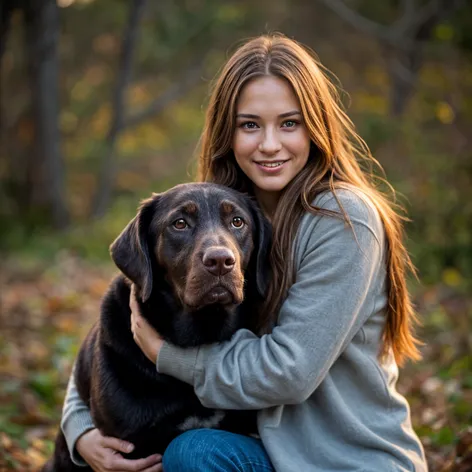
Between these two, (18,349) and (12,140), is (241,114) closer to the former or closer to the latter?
(18,349)

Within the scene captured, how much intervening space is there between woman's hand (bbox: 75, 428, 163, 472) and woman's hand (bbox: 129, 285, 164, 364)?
0.36 metres

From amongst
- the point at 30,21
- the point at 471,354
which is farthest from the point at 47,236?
the point at 471,354

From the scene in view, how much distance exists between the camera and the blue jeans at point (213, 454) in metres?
2.59

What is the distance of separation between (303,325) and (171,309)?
63 centimetres

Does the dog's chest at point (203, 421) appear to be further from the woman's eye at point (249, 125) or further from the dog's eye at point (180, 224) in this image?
the woman's eye at point (249, 125)

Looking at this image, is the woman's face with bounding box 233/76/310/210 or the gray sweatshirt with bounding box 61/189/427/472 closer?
the gray sweatshirt with bounding box 61/189/427/472

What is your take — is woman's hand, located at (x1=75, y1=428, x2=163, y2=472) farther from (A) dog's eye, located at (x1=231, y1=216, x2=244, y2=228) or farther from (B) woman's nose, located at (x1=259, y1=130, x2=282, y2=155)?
(B) woman's nose, located at (x1=259, y1=130, x2=282, y2=155)

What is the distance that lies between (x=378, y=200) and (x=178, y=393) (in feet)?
3.72

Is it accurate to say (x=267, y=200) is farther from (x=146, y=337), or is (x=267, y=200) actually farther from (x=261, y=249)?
(x=146, y=337)

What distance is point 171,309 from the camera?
2.92m

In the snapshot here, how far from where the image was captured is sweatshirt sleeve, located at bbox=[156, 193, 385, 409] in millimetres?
2531

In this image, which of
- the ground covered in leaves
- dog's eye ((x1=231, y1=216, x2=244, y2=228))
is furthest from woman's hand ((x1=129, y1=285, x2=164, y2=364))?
the ground covered in leaves

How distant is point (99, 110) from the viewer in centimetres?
1347

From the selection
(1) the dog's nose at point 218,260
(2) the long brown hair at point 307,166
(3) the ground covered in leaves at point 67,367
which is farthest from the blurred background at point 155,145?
(1) the dog's nose at point 218,260
